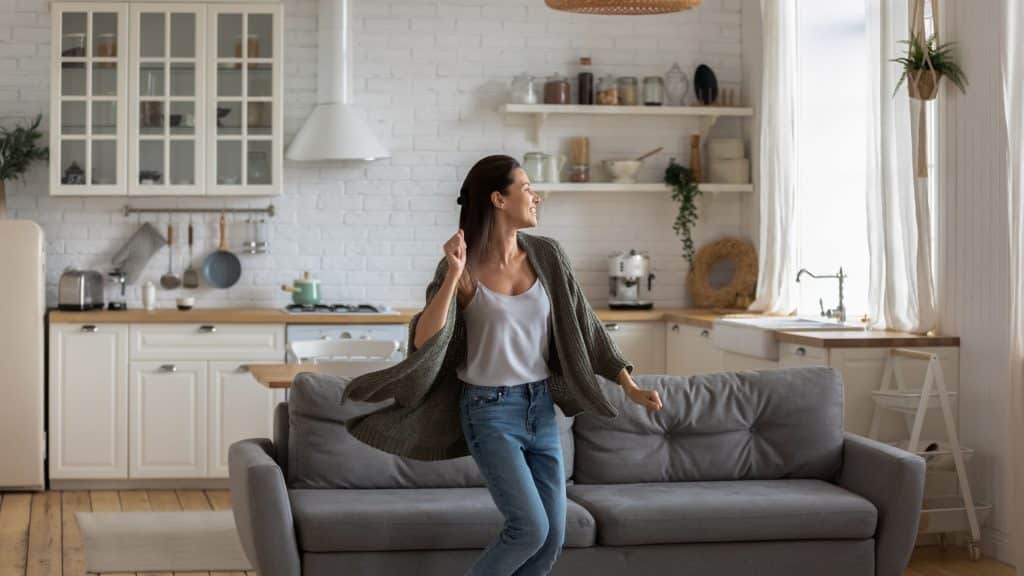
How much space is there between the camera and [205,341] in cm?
715

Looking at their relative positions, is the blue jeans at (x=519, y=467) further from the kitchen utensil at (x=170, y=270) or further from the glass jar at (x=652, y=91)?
the glass jar at (x=652, y=91)

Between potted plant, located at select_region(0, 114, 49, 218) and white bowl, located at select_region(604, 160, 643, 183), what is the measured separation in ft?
10.2

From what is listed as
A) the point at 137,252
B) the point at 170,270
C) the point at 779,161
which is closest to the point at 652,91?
the point at 779,161

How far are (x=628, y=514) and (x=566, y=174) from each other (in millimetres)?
4028

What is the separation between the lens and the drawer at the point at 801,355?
18.9 feet

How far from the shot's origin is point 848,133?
728 cm

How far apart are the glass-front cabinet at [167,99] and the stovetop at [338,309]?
648mm

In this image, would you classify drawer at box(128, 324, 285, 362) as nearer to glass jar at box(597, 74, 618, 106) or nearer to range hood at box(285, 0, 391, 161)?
range hood at box(285, 0, 391, 161)

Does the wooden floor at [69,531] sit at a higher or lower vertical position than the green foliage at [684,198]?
lower

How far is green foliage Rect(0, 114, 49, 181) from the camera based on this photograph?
7.26 metres

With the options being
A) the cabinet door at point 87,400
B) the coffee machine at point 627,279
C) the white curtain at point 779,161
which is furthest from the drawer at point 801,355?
the cabinet door at point 87,400

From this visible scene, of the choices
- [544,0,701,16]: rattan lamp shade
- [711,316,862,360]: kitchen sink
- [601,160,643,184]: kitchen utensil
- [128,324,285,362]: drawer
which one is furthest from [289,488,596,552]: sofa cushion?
[601,160,643,184]: kitchen utensil

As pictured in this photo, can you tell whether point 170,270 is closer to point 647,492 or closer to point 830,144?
point 830,144

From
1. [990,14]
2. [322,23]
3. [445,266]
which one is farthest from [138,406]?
[990,14]
